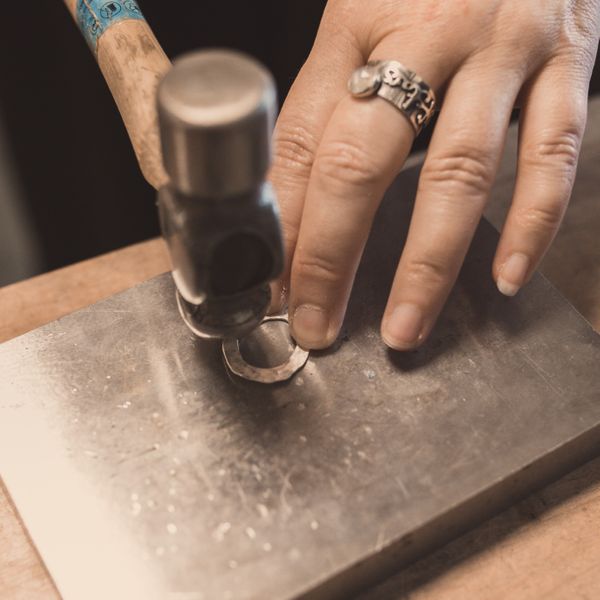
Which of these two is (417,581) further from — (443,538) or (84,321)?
(84,321)

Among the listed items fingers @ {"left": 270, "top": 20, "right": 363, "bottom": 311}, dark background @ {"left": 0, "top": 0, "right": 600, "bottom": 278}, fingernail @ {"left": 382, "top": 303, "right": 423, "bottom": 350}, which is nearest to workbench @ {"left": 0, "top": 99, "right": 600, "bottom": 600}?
fingernail @ {"left": 382, "top": 303, "right": 423, "bottom": 350}

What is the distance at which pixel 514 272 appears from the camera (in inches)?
32.7

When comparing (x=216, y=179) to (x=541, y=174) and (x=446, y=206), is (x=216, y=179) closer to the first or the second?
(x=446, y=206)

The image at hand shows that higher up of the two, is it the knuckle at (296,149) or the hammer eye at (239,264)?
the hammer eye at (239,264)

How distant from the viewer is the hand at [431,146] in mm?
778

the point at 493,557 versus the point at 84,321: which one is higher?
the point at 84,321

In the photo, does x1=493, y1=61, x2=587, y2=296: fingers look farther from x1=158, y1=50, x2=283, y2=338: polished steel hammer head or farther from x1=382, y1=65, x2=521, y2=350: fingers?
x1=158, y1=50, x2=283, y2=338: polished steel hammer head

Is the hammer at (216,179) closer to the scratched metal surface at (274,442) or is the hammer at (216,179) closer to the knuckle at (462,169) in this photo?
the scratched metal surface at (274,442)

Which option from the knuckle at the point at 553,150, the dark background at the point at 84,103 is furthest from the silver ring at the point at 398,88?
the dark background at the point at 84,103

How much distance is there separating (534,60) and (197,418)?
54cm

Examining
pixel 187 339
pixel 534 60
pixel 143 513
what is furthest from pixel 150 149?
pixel 534 60

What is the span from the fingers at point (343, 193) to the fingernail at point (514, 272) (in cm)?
16

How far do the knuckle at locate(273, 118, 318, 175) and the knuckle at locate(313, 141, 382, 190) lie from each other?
0.22 feet

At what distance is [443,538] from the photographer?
30.0 inches
